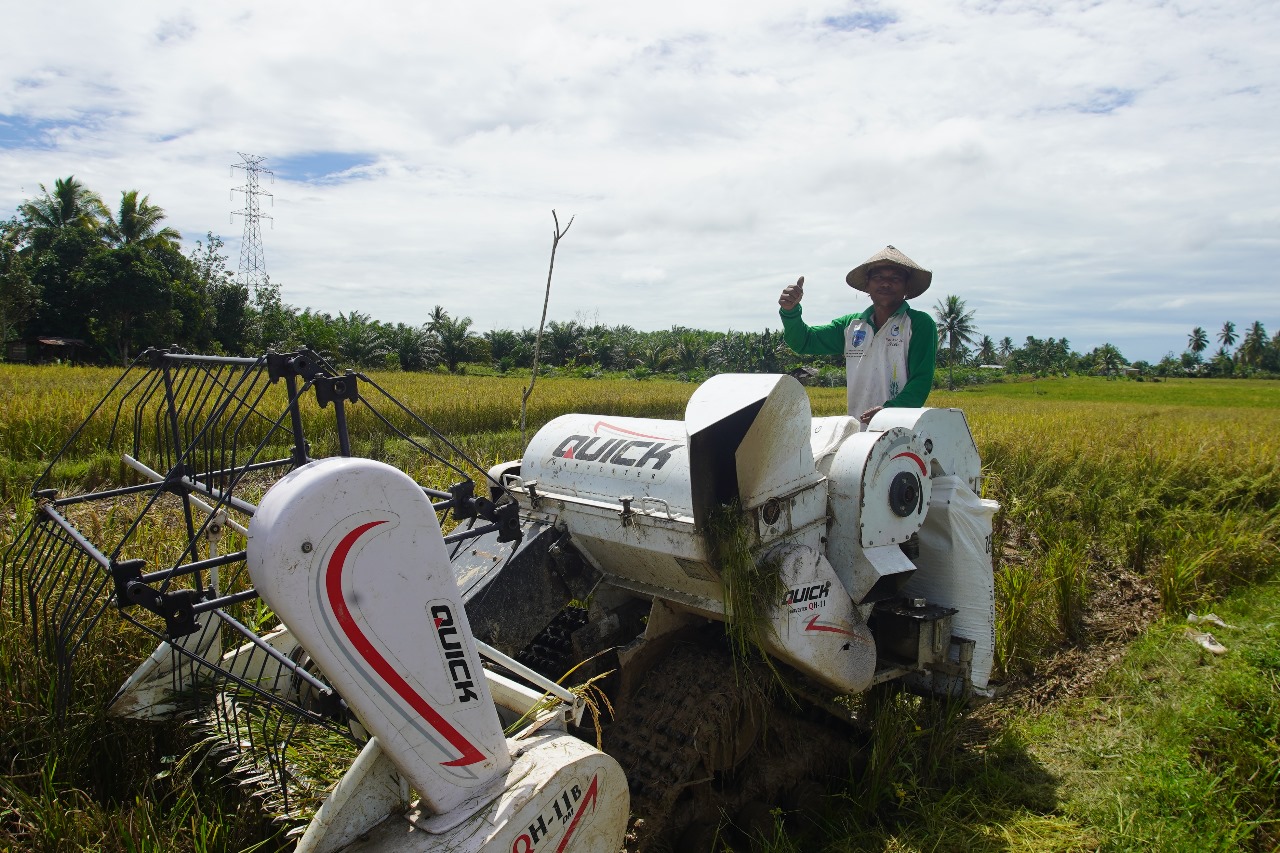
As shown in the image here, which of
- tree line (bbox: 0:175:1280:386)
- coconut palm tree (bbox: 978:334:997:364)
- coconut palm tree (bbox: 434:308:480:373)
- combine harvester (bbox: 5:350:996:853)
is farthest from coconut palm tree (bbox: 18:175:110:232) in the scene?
coconut palm tree (bbox: 978:334:997:364)

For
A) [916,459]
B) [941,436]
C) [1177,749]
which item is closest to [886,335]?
[941,436]

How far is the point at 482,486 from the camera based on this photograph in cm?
709

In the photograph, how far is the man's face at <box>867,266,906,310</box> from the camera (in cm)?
499

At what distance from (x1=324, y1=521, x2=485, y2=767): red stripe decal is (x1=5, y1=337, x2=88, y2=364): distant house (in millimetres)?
36393

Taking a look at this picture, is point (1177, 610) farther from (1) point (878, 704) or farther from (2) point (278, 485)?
(2) point (278, 485)

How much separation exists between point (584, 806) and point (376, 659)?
79 cm

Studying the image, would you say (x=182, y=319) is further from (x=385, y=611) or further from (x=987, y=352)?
(x=987, y=352)

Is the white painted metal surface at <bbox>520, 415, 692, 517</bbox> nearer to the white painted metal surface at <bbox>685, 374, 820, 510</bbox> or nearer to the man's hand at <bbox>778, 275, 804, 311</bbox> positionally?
the white painted metal surface at <bbox>685, 374, 820, 510</bbox>

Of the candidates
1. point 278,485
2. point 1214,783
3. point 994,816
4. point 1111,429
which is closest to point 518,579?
point 278,485

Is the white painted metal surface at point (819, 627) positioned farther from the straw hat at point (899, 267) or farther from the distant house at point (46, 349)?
the distant house at point (46, 349)

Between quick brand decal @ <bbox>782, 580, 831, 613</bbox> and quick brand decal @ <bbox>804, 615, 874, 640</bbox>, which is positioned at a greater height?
quick brand decal @ <bbox>782, 580, 831, 613</bbox>

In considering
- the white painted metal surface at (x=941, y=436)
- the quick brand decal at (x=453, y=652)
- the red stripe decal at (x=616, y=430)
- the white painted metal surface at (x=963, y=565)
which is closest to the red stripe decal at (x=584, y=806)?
the quick brand decal at (x=453, y=652)

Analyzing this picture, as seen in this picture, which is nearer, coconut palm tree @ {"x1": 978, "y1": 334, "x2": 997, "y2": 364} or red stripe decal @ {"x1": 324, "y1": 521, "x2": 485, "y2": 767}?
red stripe decal @ {"x1": 324, "y1": 521, "x2": 485, "y2": 767}

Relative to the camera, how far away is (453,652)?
2.29 m
